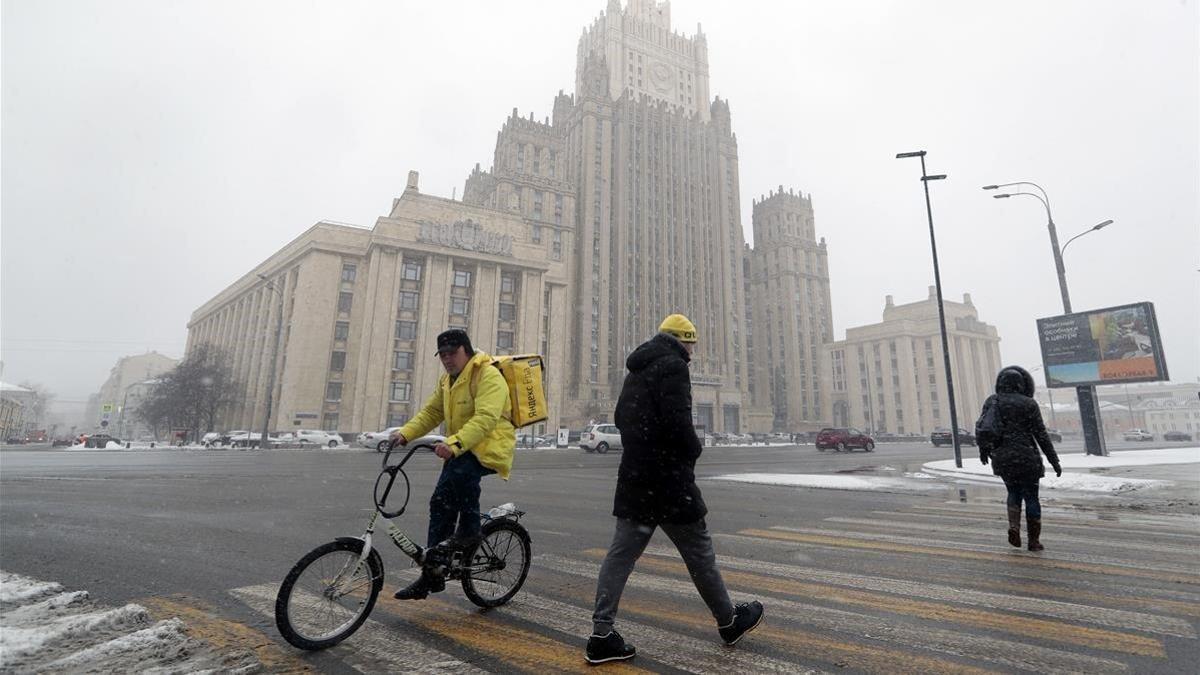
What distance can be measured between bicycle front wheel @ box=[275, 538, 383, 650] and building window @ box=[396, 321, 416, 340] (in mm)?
51486

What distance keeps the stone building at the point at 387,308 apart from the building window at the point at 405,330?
5.2 inches

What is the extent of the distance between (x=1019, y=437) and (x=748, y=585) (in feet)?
11.8

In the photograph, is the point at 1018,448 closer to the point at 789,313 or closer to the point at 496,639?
the point at 496,639

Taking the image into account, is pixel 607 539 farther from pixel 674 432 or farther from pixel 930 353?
pixel 930 353

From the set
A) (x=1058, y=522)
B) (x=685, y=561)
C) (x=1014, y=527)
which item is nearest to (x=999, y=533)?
(x=1014, y=527)

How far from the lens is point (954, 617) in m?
3.42

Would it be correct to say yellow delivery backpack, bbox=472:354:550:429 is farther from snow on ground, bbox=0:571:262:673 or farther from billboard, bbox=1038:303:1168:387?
billboard, bbox=1038:303:1168:387

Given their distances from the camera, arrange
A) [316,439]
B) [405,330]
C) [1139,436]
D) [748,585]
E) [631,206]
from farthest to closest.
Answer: [631,206], [1139,436], [405,330], [316,439], [748,585]

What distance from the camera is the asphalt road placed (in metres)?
2.86

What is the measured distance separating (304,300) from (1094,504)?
56338mm

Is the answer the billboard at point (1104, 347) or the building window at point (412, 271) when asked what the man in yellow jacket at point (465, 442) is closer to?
the billboard at point (1104, 347)

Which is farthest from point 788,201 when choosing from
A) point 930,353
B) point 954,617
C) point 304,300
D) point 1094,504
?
point 954,617

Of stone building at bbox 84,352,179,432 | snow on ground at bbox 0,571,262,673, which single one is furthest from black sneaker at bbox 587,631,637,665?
stone building at bbox 84,352,179,432

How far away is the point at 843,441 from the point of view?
1403 inches
